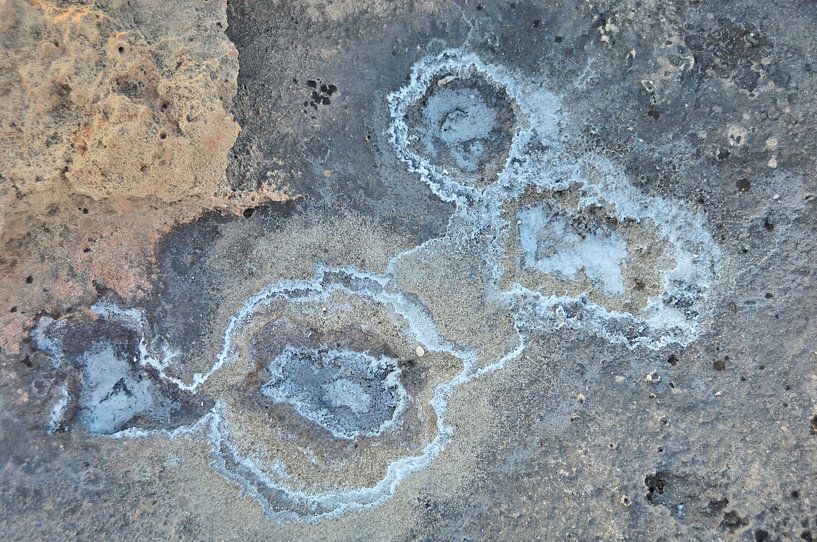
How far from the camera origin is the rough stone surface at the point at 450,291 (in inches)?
153

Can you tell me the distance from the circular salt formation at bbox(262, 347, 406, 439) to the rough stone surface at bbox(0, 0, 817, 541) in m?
0.03

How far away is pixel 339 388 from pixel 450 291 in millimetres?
1208

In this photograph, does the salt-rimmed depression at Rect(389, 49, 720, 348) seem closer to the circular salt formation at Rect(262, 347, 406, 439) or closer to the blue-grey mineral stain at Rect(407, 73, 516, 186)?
the blue-grey mineral stain at Rect(407, 73, 516, 186)

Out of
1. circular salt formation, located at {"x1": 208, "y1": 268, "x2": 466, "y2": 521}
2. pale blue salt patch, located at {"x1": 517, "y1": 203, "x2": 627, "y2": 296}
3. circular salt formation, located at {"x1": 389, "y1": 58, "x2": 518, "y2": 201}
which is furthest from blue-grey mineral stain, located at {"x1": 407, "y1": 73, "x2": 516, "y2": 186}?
circular salt formation, located at {"x1": 208, "y1": 268, "x2": 466, "y2": 521}

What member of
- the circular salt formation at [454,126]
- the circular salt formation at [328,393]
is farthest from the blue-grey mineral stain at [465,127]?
the circular salt formation at [328,393]

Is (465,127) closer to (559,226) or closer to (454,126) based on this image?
(454,126)

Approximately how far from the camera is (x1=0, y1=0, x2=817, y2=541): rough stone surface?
3887mm

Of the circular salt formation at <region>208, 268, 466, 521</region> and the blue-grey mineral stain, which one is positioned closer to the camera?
the circular salt formation at <region>208, 268, 466, 521</region>

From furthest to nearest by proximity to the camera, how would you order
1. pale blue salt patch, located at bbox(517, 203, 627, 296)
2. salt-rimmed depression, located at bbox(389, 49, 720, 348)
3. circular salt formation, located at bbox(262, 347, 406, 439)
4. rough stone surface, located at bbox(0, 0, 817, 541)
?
circular salt formation, located at bbox(262, 347, 406, 439), pale blue salt patch, located at bbox(517, 203, 627, 296), salt-rimmed depression, located at bbox(389, 49, 720, 348), rough stone surface, located at bbox(0, 0, 817, 541)

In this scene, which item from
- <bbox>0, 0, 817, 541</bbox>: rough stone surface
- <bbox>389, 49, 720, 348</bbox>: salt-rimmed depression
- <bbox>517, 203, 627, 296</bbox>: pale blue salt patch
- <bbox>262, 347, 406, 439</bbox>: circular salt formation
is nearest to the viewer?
<bbox>0, 0, 817, 541</bbox>: rough stone surface

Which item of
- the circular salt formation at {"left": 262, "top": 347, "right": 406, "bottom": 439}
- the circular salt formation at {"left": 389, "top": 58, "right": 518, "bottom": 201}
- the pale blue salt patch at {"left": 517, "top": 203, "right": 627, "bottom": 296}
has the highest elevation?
the circular salt formation at {"left": 389, "top": 58, "right": 518, "bottom": 201}

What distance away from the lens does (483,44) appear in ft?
13.6

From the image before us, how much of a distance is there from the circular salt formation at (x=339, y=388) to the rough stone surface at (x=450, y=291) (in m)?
0.03

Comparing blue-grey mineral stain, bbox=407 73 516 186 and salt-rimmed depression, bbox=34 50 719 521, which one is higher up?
blue-grey mineral stain, bbox=407 73 516 186
